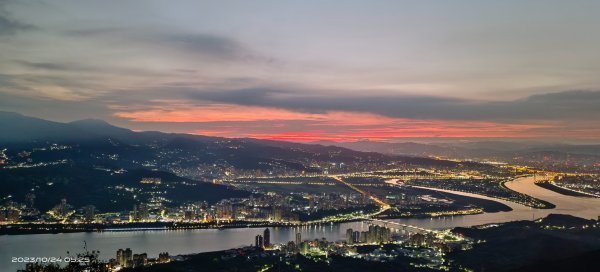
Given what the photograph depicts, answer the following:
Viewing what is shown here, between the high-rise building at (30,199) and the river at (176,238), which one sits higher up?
the high-rise building at (30,199)

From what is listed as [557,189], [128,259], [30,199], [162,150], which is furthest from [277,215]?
[162,150]

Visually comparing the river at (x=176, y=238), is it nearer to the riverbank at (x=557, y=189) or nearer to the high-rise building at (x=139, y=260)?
the high-rise building at (x=139, y=260)

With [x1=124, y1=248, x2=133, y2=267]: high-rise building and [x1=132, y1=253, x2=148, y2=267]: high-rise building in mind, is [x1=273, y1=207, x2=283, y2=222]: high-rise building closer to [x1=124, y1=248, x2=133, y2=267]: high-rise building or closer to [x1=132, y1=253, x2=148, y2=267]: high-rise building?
[x1=132, y1=253, x2=148, y2=267]: high-rise building

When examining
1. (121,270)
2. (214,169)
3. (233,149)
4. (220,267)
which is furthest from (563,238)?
(233,149)

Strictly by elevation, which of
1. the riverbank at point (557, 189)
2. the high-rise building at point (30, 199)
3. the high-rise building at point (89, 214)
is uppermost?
the high-rise building at point (30, 199)

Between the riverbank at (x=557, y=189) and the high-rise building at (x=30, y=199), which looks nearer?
the high-rise building at (x=30, y=199)

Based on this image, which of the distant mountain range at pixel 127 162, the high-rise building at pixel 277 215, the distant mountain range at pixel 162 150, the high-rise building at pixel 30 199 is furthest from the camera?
the distant mountain range at pixel 162 150

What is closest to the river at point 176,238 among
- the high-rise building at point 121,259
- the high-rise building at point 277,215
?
the high-rise building at point 277,215

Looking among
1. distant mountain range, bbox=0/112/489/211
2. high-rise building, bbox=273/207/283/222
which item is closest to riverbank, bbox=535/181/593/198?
distant mountain range, bbox=0/112/489/211

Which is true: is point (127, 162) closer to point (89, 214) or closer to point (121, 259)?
point (89, 214)
